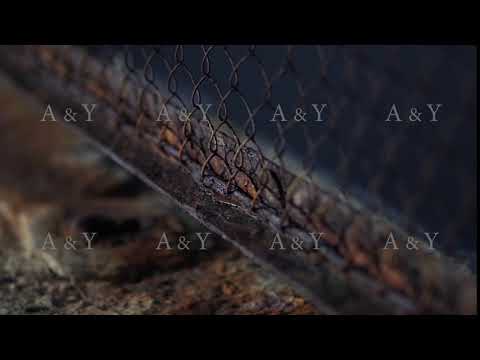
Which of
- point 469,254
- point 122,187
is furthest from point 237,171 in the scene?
point 122,187

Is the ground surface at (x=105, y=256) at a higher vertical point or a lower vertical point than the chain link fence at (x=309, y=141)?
lower

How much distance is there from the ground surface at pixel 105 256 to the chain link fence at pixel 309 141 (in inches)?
10.8

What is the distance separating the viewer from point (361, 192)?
251 centimetres

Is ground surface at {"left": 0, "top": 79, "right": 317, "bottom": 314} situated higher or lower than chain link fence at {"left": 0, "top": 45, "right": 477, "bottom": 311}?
lower

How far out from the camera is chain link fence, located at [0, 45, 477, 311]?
4.71 feet

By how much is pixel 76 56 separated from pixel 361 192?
1.32m

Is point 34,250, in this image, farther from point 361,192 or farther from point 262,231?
point 361,192

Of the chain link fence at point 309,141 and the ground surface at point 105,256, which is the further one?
the ground surface at point 105,256

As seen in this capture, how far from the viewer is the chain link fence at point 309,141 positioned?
1435mm

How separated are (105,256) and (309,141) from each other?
2.45ft

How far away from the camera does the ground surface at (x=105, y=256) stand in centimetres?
163

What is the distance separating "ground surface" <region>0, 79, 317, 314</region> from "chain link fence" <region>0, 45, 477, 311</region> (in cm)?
27

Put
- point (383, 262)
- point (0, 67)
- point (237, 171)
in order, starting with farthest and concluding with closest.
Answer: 1. point (0, 67)
2. point (237, 171)
3. point (383, 262)

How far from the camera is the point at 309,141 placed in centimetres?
166
